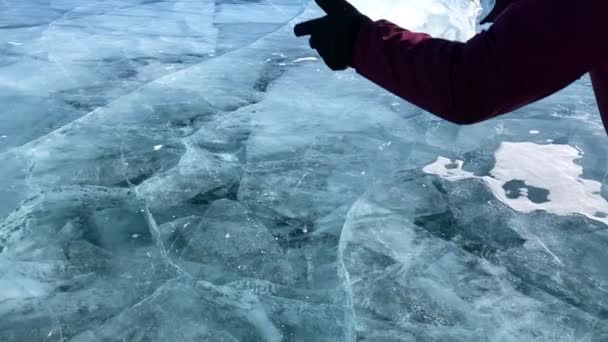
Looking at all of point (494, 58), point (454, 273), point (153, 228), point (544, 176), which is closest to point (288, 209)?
point (153, 228)

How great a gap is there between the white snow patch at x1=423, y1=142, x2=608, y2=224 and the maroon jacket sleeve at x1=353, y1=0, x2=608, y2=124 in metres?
1.30

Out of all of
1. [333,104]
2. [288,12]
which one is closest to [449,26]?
[333,104]

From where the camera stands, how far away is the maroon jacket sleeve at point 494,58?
0.82 meters

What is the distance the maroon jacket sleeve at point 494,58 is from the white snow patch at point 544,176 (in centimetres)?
130

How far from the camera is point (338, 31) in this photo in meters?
1.06

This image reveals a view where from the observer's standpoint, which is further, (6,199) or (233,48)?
(233,48)

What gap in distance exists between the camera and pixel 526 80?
889mm

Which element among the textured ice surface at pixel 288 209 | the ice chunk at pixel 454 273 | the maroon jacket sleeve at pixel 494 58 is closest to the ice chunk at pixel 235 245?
the textured ice surface at pixel 288 209

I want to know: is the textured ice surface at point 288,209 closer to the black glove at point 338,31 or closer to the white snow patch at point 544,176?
the white snow patch at point 544,176

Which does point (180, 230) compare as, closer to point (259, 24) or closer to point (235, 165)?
point (235, 165)

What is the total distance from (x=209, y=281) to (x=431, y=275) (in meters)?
0.67

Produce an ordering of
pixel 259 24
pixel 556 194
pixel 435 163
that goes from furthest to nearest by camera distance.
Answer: pixel 259 24, pixel 435 163, pixel 556 194

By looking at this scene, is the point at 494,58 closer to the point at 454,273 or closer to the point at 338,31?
the point at 338,31

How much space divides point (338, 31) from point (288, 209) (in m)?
1.09
